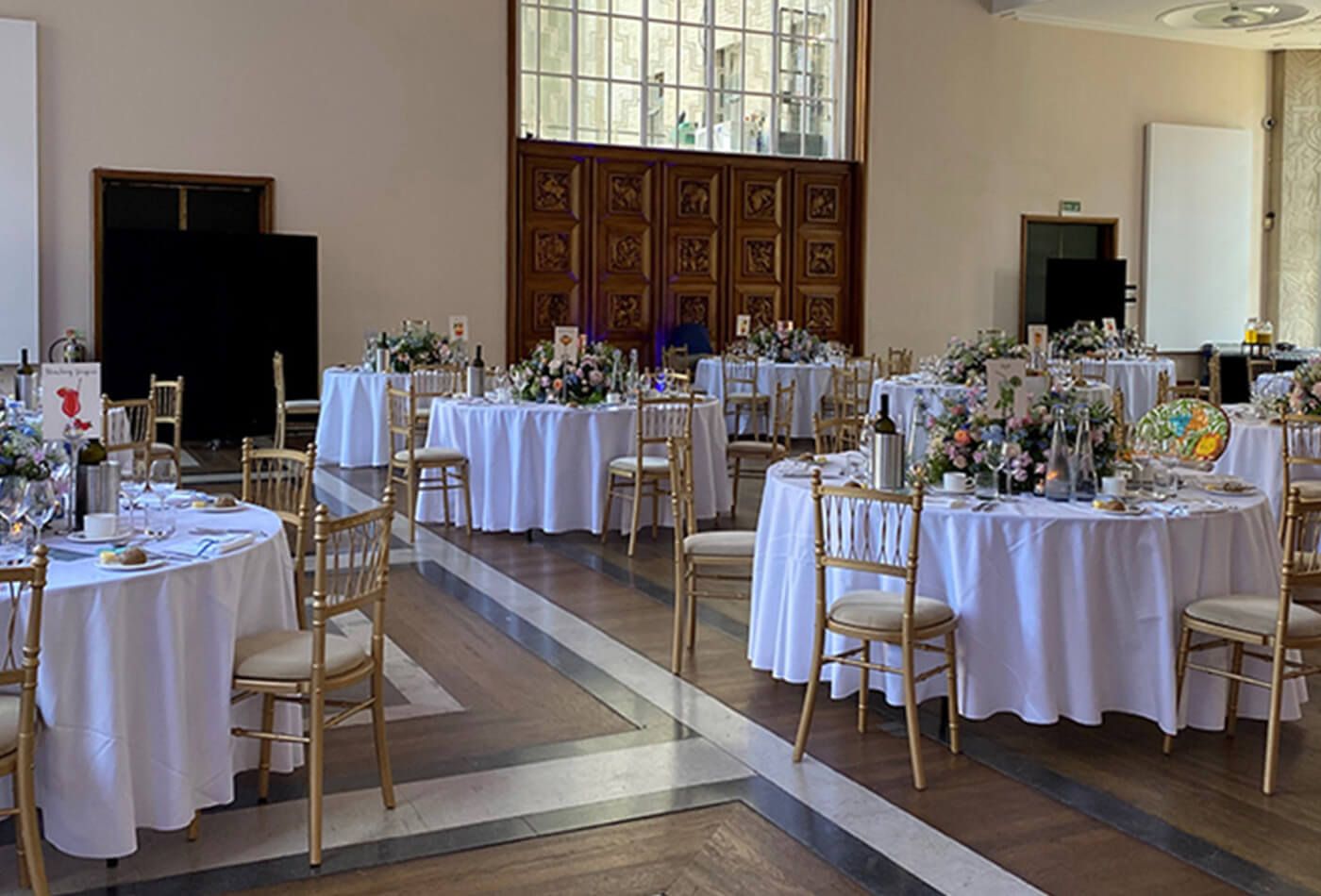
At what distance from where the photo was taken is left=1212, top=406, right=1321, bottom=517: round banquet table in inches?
295

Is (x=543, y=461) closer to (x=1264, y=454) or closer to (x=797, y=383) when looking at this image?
(x=1264, y=454)

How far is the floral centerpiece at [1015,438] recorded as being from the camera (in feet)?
16.2

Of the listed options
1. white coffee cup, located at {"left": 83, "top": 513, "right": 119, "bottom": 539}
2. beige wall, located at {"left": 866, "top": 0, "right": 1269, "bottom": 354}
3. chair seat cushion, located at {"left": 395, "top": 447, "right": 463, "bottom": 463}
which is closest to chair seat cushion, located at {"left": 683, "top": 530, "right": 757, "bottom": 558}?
white coffee cup, located at {"left": 83, "top": 513, "right": 119, "bottom": 539}

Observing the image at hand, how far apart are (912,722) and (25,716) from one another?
2.51 meters

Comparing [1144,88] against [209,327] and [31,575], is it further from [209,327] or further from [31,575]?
[31,575]

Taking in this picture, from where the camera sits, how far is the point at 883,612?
438 centimetres

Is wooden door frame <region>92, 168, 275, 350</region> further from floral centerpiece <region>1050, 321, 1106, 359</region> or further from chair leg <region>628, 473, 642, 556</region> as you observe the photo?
floral centerpiece <region>1050, 321, 1106, 359</region>

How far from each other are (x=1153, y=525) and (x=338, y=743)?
2.80 m

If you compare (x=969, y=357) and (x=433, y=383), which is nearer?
(x=969, y=357)

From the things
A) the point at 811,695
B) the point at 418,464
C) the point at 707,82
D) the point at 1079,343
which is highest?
the point at 707,82

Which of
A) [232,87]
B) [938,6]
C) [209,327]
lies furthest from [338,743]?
[938,6]

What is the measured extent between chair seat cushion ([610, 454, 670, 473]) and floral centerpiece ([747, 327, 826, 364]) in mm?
5244

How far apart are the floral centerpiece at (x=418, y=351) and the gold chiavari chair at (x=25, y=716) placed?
319 inches

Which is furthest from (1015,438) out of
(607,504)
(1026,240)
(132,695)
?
(1026,240)
